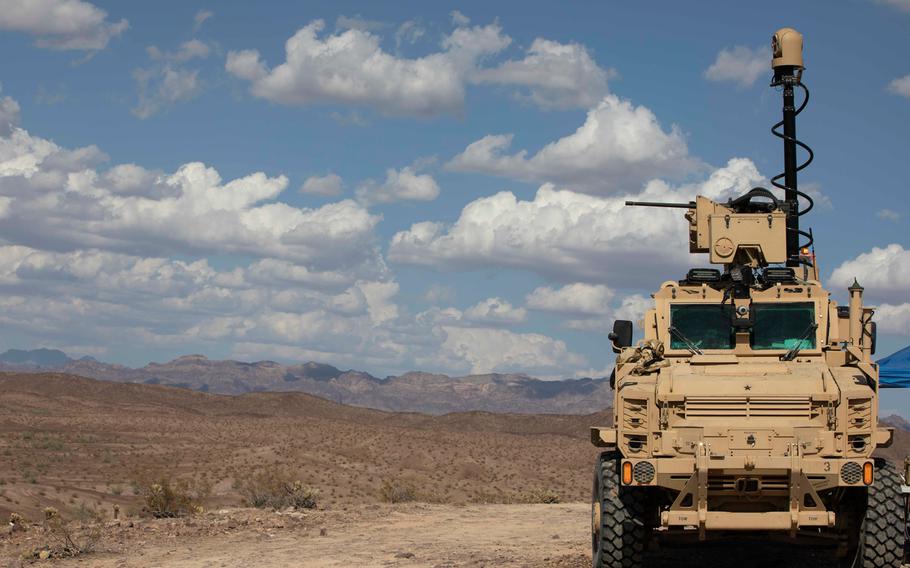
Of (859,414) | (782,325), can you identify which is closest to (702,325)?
(782,325)

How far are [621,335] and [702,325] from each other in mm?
961

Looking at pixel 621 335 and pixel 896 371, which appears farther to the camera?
pixel 896 371

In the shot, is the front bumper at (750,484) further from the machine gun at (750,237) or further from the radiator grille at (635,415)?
the machine gun at (750,237)

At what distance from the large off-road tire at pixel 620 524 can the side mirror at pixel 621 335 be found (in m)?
2.01

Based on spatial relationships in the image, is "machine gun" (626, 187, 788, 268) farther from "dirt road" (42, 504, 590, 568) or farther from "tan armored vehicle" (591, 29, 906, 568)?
"dirt road" (42, 504, 590, 568)

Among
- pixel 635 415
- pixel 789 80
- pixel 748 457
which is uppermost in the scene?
pixel 789 80

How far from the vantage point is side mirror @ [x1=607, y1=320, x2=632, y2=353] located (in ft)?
43.8

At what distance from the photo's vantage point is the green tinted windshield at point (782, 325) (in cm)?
1322

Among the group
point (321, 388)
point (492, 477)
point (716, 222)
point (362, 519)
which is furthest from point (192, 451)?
point (321, 388)

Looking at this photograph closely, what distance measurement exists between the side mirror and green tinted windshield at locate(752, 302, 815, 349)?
1390mm

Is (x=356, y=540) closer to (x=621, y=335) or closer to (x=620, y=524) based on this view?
(x=621, y=335)

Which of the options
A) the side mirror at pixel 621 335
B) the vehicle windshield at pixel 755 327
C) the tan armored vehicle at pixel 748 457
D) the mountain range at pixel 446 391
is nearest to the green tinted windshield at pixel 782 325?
the vehicle windshield at pixel 755 327

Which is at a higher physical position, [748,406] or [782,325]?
[782,325]

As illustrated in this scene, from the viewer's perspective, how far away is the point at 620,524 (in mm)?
11398
